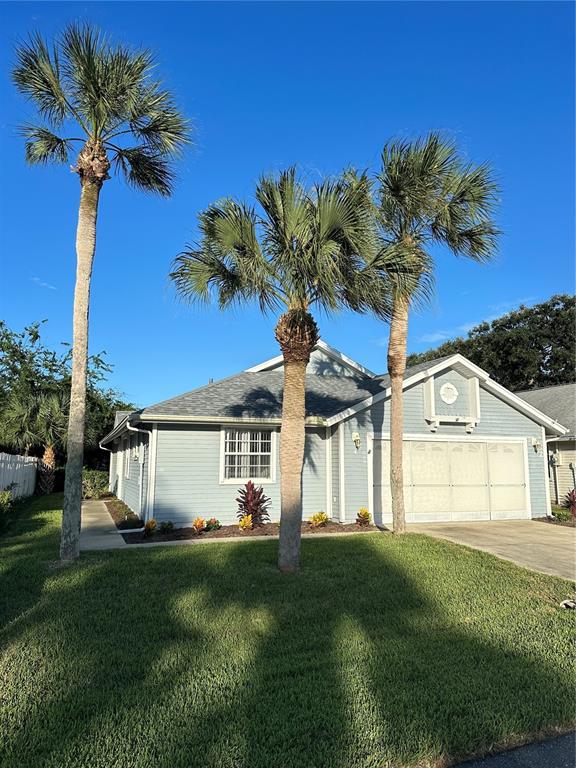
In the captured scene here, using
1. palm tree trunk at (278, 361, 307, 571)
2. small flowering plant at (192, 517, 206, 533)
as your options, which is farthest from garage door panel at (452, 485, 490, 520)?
palm tree trunk at (278, 361, 307, 571)

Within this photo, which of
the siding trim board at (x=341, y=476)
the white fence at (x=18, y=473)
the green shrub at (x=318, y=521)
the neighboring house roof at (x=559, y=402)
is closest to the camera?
the green shrub at (x=318, y=521)

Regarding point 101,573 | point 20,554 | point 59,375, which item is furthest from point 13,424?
point 101,573

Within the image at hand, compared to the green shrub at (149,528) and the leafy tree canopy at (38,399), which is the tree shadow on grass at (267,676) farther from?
the leafy tree canopy at (38,399)

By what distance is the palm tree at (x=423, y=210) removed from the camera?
32.4 feet

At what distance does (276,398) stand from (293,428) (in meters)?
6.31

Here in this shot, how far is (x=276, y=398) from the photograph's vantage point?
14.3 meters

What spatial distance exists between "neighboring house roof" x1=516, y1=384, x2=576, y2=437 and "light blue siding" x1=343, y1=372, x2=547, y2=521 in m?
3.05

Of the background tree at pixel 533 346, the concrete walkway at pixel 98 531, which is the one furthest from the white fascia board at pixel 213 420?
the background tree at pixel 533 346

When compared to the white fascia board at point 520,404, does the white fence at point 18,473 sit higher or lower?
lower

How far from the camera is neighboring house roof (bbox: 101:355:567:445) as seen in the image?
12.1m

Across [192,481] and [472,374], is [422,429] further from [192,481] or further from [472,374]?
[192,481]

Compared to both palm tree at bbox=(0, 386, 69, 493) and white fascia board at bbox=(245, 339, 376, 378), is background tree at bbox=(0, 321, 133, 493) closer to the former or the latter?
palm tree at bbox=(0, 386, 69, 493)

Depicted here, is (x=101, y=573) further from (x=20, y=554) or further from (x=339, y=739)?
(x=339, y=739)

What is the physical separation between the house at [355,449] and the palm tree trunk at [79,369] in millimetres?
3057
